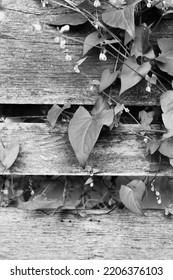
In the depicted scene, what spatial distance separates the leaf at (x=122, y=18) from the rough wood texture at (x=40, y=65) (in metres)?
0.11

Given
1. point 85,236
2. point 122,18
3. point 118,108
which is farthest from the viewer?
point 85,236

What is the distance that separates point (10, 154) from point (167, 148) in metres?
0.37

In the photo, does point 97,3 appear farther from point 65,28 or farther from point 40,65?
point 40,65

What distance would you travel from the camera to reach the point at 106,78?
3.29 ft

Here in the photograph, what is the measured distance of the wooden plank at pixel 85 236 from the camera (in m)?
1.13

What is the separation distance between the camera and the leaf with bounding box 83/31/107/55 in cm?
99

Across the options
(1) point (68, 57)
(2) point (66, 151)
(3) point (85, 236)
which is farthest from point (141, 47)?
(3) point (85, 236)

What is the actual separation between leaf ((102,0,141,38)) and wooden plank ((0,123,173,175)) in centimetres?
25

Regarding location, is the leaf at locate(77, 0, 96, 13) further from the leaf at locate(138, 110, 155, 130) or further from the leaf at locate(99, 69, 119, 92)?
the leaf at locate(138, 110, 155, 130)

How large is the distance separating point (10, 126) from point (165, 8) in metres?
0.45

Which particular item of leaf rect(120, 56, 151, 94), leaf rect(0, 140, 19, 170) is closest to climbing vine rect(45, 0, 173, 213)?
leaf rect(120, 56, 151, 94)

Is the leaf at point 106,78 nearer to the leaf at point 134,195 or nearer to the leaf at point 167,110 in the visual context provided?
the leaf at point 167,110

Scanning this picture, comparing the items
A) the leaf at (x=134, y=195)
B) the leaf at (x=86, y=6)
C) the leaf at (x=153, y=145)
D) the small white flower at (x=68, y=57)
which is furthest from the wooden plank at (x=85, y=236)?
→ the leaf at (x=86, y=6)

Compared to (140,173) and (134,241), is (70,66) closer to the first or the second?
(140,173)
